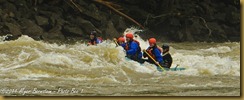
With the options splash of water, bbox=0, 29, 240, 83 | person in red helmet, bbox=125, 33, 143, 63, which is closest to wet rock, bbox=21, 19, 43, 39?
splash of water, bbox=0, 29, 240, 83

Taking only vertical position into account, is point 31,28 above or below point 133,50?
above

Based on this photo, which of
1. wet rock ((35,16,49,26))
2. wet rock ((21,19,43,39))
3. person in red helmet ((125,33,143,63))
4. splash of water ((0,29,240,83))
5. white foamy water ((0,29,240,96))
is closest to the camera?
white foamy water ((0,29,240,96))

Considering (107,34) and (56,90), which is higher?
(107,34)

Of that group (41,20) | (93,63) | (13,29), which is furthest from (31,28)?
(93,63)

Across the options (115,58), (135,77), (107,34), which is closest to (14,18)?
(107,34)

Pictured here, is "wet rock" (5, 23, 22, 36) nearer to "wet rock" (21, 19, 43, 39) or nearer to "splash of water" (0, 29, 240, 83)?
"wet rock" (21, 19, 43, 39)

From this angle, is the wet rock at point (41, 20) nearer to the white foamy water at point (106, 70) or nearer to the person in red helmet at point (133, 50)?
the white foamy water at point (106, 70)

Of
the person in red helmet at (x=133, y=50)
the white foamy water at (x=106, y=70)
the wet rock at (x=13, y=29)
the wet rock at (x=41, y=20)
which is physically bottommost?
the white foamy water at (x=106, y=70)

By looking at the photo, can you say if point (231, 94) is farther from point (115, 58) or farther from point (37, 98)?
point (115, 58)

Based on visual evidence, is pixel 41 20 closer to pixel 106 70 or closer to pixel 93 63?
pixel 93 63

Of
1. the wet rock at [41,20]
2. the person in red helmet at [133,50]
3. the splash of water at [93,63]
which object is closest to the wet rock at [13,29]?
the wet rock at [41,20]

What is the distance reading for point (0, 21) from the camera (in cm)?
947

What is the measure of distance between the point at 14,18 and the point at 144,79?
190 inches

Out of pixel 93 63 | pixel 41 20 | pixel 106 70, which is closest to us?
pixel 106 70
